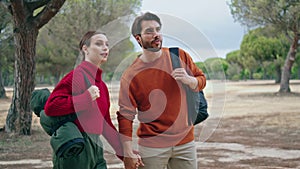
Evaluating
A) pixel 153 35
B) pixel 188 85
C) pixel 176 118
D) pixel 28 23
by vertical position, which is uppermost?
pixel 28 23

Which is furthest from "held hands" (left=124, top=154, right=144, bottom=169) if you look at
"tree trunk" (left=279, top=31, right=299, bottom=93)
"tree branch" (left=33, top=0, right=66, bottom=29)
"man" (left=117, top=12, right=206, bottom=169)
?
"tree trunk" (left=279, top=31, right=299, bottom=93)

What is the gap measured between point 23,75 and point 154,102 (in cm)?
680

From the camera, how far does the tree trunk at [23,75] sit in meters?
8.65

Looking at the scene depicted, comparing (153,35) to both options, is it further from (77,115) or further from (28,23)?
(28,23)

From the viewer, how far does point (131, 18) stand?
8.73ft

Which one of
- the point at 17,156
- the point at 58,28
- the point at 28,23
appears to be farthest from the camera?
the point at 58,28

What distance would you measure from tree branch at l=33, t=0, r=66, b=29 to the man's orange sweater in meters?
6.36

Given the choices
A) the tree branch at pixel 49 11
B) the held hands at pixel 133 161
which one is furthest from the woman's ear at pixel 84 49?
the tree branch at pixel 49 11

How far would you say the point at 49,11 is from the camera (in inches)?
339

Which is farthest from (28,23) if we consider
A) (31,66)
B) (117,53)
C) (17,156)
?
(117,53)

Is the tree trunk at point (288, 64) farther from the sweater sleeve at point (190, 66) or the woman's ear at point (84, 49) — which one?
the woman's ear at point (84, 49)

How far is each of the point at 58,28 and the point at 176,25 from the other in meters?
25.6

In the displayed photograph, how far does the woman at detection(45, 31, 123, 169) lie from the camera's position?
7.77ft

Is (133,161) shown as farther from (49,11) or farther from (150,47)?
(49,11)
